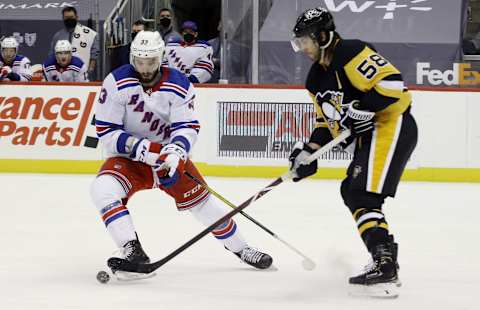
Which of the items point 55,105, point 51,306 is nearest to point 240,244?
point 51,306

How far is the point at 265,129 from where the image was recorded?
26.4 ft

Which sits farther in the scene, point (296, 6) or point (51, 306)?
point (296, 6)

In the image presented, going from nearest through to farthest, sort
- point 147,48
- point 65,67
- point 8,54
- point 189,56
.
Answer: point 147,48 → point 189,56 → point 65,67 → point 8,54

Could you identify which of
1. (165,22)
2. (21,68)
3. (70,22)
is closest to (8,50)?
(21,68)

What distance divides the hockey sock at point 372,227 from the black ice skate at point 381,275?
26 mm

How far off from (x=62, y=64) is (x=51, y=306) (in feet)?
19.4

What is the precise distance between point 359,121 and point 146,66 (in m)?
0.94

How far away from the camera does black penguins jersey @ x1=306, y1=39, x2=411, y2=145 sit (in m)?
3.47

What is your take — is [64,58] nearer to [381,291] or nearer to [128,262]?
[128,262]

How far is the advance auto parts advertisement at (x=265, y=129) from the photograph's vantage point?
802 centimetres

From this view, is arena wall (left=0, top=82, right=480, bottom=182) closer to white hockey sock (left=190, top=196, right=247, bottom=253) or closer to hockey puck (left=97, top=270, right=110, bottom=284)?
white hockey sock (left=190, top=196, right=247, bottom=253)

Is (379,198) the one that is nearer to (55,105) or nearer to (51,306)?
(51,306)

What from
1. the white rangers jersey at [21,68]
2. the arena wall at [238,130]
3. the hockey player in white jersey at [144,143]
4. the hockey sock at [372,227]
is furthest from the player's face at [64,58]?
the hockey sock at [372,227]

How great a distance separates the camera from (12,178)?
25.8ft
